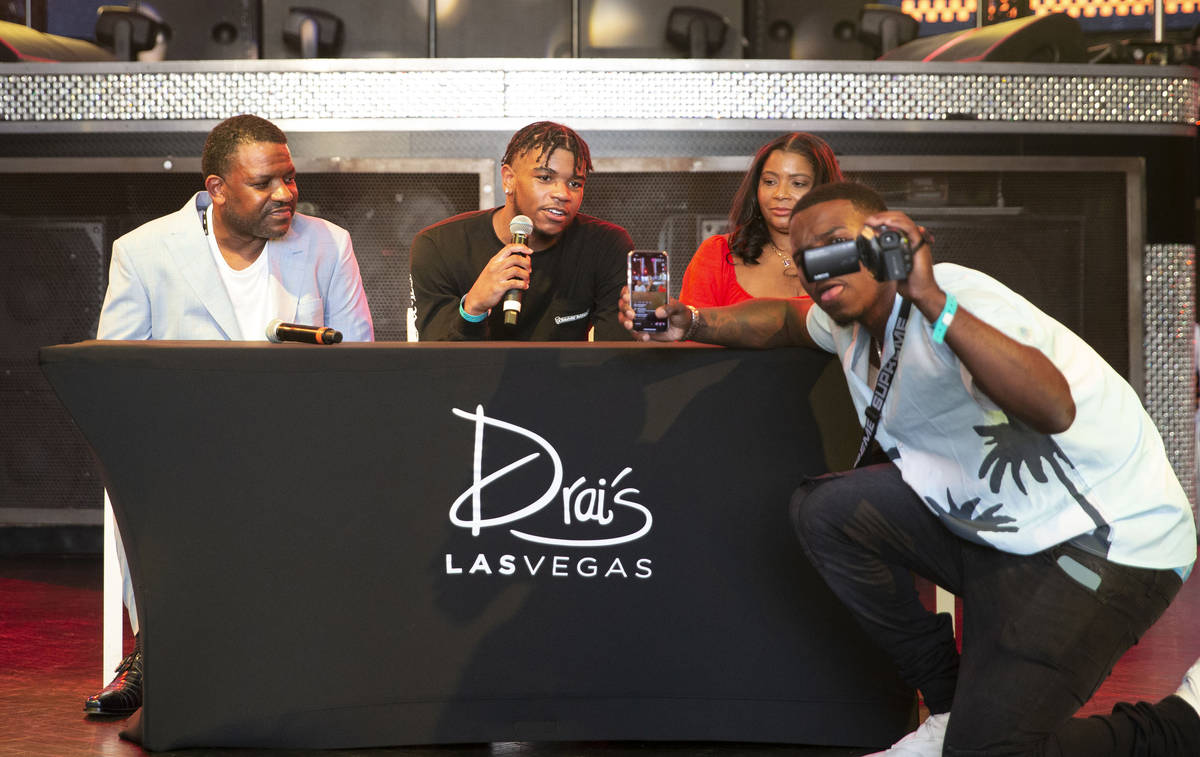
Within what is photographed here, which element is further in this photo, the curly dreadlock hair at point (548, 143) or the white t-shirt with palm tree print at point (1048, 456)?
the curly dreadlock hair at point (548, 143)

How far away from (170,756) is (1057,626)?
1889 mm

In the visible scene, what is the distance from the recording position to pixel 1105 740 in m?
2.23

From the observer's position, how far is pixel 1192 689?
2.34 meters

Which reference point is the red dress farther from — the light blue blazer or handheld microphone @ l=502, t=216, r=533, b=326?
the light blue blazer

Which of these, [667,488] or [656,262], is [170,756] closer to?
[667,488]

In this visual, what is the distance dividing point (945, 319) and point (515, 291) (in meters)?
1.24

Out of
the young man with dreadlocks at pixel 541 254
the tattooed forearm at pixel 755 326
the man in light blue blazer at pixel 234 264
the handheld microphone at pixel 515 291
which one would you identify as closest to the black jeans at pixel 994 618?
the tattooed forearm at pixel 755 326

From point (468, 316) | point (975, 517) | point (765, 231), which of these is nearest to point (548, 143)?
point (468, 316)

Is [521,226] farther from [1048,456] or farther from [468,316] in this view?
[1048,456]

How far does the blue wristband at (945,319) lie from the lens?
1.90 metres

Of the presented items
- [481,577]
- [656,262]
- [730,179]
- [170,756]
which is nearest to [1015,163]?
[730,179]

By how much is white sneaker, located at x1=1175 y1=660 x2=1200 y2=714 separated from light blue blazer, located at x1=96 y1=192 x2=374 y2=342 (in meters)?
2.43

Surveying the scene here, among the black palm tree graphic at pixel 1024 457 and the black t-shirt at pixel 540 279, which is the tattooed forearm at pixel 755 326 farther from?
the black t-shirt at pixel 540 279

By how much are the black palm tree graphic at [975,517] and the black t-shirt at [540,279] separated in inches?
51.5
